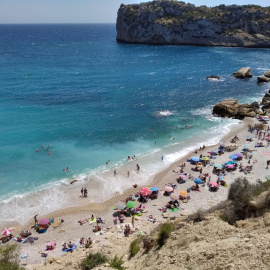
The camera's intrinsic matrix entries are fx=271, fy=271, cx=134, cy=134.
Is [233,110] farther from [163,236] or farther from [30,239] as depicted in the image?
[30,239]

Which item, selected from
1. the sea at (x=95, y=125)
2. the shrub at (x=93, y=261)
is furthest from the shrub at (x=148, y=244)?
the sea at (x=95, y=125)

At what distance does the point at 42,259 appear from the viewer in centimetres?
1980

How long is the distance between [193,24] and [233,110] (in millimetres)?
100023

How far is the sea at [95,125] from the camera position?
28688mm

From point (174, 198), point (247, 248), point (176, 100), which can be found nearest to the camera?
point (247, 248)

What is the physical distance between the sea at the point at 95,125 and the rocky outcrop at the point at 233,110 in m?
1.64

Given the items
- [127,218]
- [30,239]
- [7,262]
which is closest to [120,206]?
[127,218]

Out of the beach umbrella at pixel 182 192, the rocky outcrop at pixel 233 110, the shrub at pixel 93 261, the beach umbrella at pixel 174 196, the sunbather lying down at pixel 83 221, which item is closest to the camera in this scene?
the shrub at pixel 93 261

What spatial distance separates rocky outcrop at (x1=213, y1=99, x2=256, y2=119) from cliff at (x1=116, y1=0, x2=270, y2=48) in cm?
9212

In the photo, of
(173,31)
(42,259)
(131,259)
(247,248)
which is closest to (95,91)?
(42,259)

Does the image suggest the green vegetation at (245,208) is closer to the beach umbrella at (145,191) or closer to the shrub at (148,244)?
the shrub at (148,244)

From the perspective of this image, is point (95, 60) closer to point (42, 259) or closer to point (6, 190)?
point (6, 190)

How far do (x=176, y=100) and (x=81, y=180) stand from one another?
32.3 m

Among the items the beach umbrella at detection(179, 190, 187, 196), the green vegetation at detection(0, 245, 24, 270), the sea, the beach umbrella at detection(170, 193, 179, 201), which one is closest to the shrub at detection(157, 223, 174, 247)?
the green vegetation at detection(0, 245, 24, 270)
